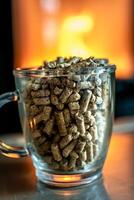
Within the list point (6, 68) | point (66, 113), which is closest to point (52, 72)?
point (66, 113)

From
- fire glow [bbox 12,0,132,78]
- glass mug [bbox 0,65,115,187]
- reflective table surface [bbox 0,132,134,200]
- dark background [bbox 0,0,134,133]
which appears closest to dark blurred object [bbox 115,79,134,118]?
fire glow [bbox 12,0,132,78]

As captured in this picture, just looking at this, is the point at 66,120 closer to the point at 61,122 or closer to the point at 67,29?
the point at 61,122

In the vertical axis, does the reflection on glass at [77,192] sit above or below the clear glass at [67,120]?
below

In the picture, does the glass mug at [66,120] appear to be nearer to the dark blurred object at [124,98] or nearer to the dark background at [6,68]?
the dark background at [6,68]

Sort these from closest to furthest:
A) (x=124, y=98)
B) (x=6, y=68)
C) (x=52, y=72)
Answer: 1. (x=52, y=72)
2. (x=6, y=68)
3. (x=124, y=98)

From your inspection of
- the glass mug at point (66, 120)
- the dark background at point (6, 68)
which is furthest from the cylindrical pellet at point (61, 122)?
the dark background at point (6, 68)

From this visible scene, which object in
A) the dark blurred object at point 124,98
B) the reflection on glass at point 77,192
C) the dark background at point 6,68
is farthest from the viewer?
the dark blurred object at point 124,98

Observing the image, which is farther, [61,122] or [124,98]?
[124,98]

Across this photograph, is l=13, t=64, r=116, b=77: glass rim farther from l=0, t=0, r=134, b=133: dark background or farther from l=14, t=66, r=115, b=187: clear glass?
l=0, t=0, r=134, b=133: dark background

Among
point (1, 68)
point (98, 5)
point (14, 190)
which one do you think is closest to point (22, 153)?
point (14, 190)
